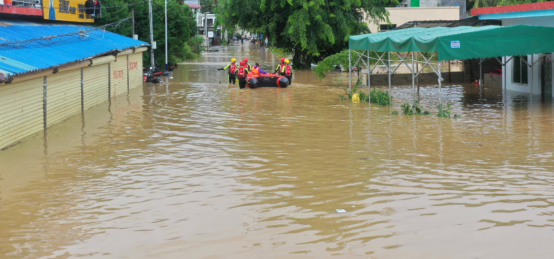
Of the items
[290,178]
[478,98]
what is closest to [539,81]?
Result: [478,98]

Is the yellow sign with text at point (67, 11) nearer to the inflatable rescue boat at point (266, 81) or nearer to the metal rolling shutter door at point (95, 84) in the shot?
the metal rolling shutter door at point (95, 84)

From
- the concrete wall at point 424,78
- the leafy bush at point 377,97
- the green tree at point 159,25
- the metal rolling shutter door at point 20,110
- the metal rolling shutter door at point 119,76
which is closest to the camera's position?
the metal rolling shutter door at point 20,110

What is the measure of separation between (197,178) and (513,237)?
5.31 meters

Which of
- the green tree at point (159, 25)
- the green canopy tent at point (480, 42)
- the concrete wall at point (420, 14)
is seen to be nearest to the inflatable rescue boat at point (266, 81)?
the green canopy tent at point (480, 42)

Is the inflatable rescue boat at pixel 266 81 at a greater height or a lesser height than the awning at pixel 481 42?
lesser

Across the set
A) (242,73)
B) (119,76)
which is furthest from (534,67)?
(119,76)

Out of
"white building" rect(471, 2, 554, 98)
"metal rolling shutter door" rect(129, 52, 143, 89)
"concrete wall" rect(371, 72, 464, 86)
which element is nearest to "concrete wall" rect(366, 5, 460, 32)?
"concrete wall" rect(371, 72, 464, 86)

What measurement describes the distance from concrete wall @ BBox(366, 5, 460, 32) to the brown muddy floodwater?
4045 centimetres

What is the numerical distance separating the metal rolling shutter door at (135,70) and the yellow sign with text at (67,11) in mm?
3042

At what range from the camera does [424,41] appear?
18.3m

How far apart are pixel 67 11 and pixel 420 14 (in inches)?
1465

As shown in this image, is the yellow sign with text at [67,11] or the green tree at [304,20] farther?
the green tree at [304,20]

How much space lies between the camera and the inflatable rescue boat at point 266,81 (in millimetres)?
28441

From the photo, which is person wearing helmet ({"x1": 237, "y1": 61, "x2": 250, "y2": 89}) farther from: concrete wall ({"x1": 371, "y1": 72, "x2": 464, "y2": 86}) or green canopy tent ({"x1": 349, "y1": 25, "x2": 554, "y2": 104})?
green canopy tent ({"x1": 349, "y1": 25, "x2": 554, "y2": 104})
